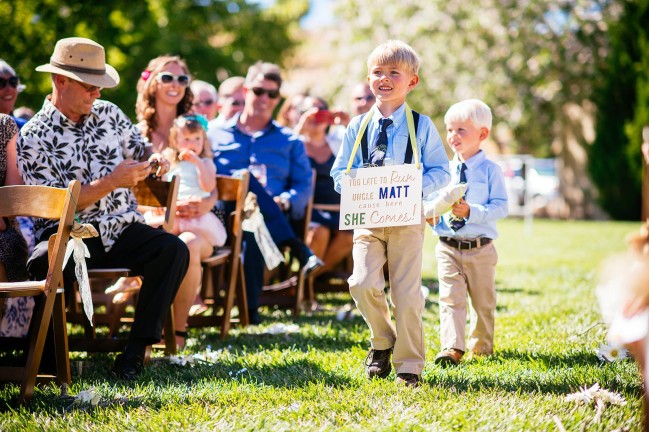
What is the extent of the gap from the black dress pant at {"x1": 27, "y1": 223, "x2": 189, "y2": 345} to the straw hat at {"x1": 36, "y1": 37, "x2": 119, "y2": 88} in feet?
3.24

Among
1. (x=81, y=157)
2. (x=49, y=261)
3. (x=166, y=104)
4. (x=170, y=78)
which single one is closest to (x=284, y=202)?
(x=166, y=104)

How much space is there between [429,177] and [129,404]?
203 centimetres

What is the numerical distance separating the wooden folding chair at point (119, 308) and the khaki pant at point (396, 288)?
1574mm

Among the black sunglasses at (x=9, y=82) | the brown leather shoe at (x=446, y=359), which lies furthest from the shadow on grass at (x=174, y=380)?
the black sunglasses at (x=9, y=82)

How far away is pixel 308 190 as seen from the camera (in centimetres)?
814

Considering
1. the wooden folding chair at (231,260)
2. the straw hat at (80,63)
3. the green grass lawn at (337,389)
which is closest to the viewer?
the green grass lawn at (337,389)

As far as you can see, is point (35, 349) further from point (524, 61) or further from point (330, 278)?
point (524, 61)

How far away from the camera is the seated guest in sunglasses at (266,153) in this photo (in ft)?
26.0

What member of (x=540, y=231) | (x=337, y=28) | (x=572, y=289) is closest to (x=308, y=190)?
(x=572, y=289)

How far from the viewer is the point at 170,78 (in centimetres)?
709

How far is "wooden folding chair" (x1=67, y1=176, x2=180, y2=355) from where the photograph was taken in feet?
18.4

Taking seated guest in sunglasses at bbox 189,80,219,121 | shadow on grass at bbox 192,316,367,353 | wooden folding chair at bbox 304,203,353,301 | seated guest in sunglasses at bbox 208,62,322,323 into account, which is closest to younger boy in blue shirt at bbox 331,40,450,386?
Result: shadow on grass at bbox 192,316,367,353

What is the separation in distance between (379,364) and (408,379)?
0.83 ft

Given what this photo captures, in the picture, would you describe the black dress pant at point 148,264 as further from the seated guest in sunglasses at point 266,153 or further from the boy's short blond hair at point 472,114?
the seated guest in sunglasses at point 266,153
